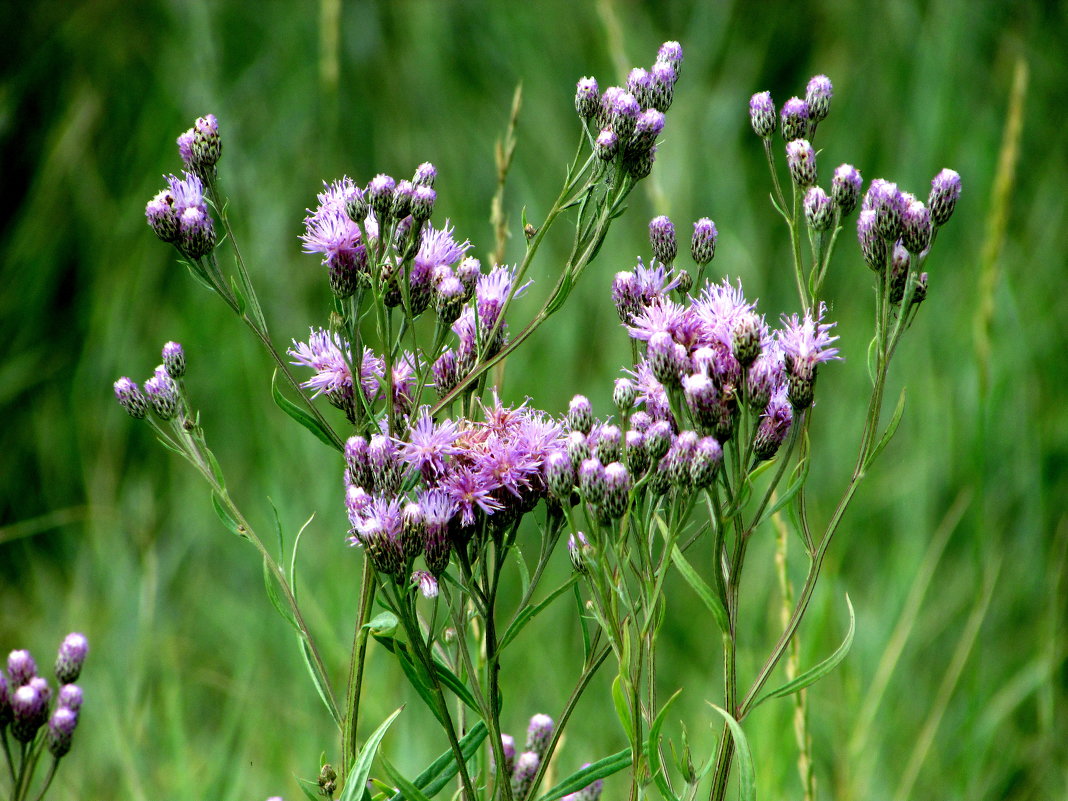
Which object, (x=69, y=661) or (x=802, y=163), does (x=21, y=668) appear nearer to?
(x=69, y=661)

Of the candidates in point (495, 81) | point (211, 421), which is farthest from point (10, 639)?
point (495, 81)

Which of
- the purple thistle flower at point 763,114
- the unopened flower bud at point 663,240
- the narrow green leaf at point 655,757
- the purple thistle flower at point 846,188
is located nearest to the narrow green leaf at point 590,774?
the narrow green leaf at point 655,757

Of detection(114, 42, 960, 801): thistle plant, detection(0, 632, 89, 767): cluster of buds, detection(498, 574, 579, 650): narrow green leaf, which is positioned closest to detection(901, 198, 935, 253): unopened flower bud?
detection(114, 42, 960, 801): thistle plant

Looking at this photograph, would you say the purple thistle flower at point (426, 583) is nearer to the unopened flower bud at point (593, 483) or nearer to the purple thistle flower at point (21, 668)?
the unopened flower bud at point (593, 483)

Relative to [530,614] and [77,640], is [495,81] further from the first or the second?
[530,614]

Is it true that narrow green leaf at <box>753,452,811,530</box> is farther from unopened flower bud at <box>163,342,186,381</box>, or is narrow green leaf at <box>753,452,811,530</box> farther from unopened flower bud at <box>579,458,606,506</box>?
unopened flower bud at <box>163,342,186,381</box>

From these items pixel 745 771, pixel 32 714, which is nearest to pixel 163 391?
pixel 32 714

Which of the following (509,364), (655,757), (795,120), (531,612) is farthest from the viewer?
(509,364)
